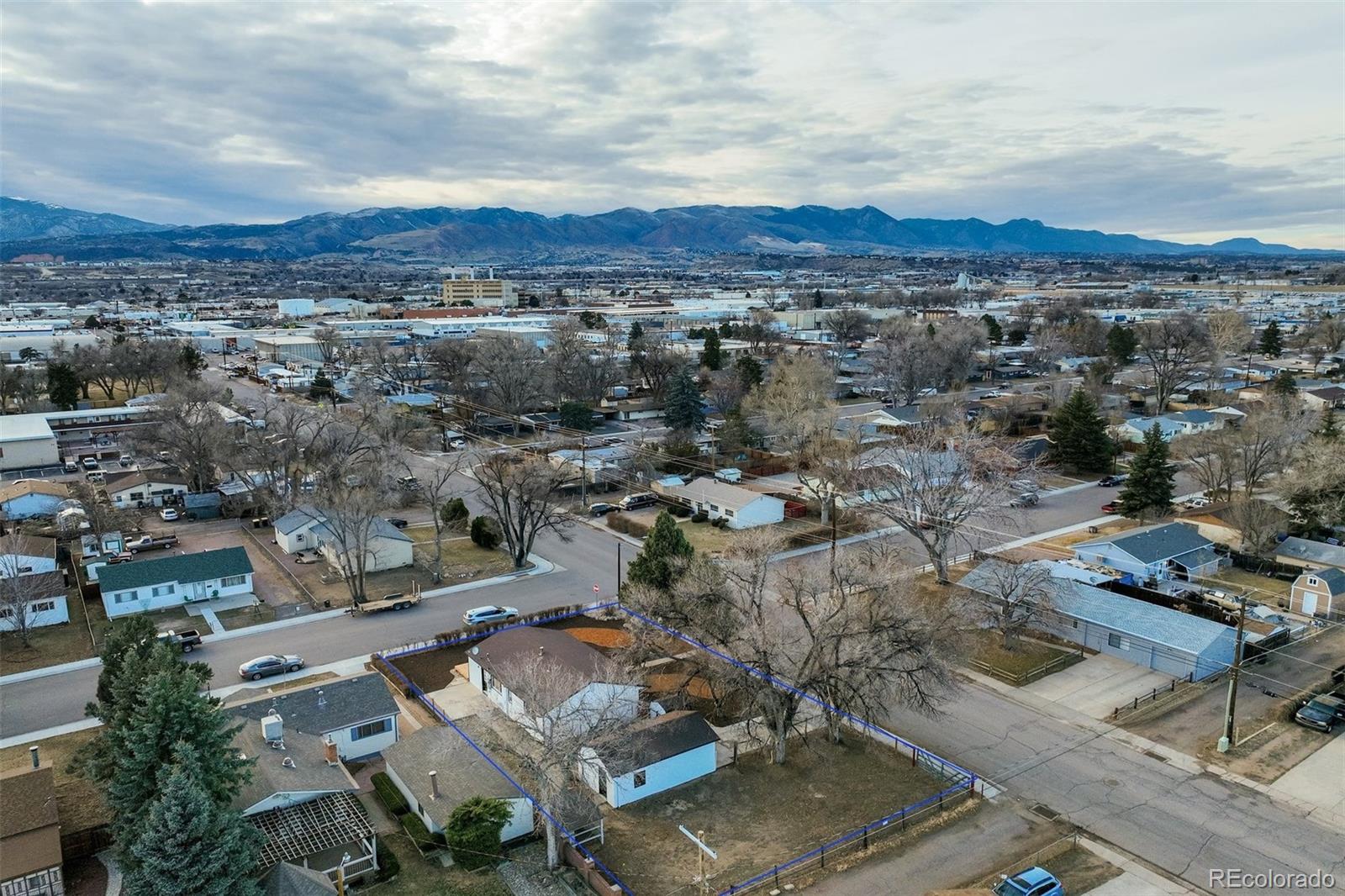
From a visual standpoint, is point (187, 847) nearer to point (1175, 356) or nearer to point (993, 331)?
point (1175, 356)

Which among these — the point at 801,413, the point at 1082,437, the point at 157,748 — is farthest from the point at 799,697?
the point at 1082,437

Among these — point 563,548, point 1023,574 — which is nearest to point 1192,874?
point 1023,574

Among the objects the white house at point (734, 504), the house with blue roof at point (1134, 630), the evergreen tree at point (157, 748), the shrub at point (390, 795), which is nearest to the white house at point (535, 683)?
the shrub at point (390, 795)

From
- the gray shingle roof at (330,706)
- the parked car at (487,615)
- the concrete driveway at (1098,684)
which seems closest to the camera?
the gray shingle roof at (330,706)

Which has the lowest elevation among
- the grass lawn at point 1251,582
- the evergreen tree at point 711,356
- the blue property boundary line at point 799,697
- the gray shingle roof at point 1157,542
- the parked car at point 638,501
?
the blue property boundary line at point 799,697

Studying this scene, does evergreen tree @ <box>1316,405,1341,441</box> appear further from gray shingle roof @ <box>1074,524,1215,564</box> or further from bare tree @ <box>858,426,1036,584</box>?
bare tree @ <box>858,426,1036,584</box>

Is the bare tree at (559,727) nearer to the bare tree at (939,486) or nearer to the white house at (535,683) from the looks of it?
the white house at (535,683)
